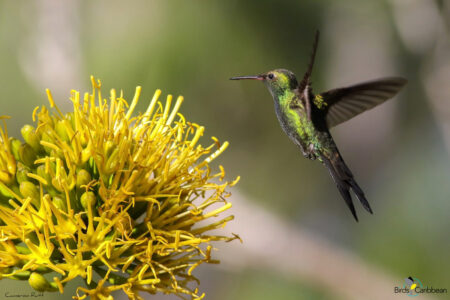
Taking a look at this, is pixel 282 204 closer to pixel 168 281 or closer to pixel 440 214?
pixel 440 214

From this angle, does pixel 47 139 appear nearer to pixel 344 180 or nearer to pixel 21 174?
pixel 21 174

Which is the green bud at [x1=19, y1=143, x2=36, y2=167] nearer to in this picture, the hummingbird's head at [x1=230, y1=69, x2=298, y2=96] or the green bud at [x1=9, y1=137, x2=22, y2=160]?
the green bud at [x1=9, y1=137, x2=22, y2=160]

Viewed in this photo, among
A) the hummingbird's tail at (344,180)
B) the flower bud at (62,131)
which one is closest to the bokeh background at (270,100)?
the hummingbird's tail at (344,180)

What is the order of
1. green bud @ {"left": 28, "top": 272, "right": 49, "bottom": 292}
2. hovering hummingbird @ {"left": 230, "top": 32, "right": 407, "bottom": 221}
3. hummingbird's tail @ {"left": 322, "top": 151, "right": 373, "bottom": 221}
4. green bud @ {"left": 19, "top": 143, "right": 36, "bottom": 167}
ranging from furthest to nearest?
1. hovering hummingbird @ {"left": 230, "top": 32, "right": 407, "bottom": 221}
2. hummingbird's tail @ {"left": 322, "top": 151, "right": 373, "bottom": 221}
3. green bud @ {"left": 19, "top": 143, "right": 36, "bottom": 167}
4. green bud @ {"left": 28, "top": 272, "right": 49, "bottom": 292}

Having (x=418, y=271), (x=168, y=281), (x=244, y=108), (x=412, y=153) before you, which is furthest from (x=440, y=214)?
(x=168, y=281)

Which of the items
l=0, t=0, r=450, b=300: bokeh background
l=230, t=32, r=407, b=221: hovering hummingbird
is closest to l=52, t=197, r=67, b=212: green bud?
l=230, t=32, r=407, b=221: hovering hummingbird

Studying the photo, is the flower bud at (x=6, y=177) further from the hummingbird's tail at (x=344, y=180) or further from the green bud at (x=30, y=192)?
the hummingbird's tail at (x=344, y=180)

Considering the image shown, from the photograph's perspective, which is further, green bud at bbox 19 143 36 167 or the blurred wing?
the blurred wing
